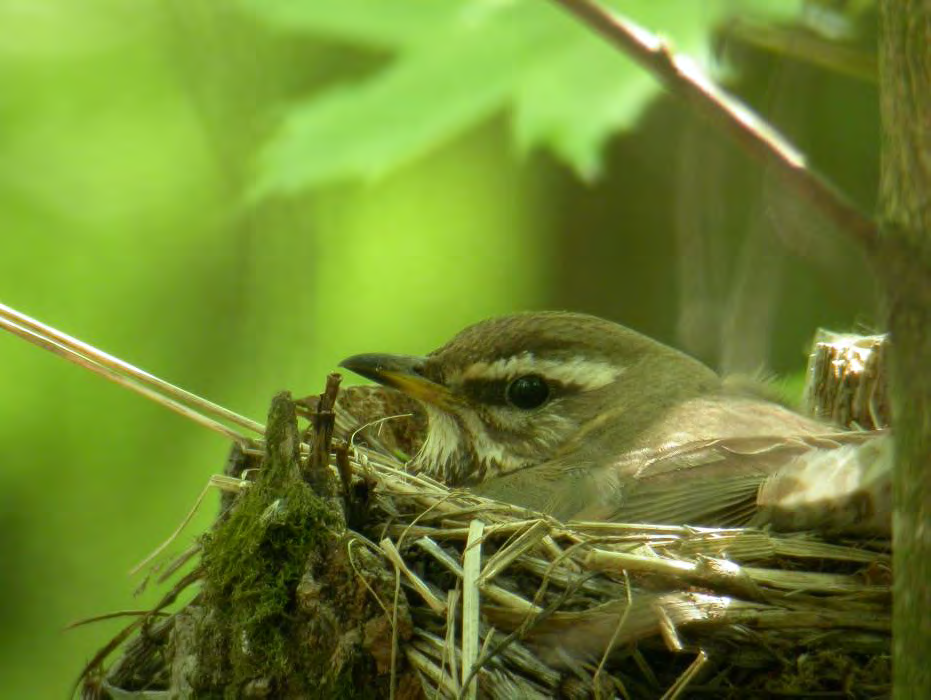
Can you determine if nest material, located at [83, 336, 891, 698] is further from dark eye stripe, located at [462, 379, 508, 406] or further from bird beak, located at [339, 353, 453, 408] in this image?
dark eye stripe, located at [462, 379, 508, 406]

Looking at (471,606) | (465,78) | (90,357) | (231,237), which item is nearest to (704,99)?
(471,606)

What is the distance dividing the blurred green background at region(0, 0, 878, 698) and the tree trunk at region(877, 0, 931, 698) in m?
2.95

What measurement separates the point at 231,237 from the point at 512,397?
4180mm

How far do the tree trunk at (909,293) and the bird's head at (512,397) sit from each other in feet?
8.76

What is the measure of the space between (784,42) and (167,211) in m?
5.78

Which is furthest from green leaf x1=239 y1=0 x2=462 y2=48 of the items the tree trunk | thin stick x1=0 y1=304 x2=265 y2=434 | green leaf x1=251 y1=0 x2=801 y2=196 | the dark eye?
the tree trunk

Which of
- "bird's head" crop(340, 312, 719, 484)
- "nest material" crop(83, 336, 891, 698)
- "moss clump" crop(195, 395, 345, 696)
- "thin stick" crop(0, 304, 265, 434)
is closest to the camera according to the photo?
"nest material" crop(83, 336, 891, 698)

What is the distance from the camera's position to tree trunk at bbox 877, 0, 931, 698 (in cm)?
218

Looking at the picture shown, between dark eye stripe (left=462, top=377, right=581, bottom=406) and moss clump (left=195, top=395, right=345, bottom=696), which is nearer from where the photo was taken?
moss clump (left=195, top=395, right=345, bottom=696)

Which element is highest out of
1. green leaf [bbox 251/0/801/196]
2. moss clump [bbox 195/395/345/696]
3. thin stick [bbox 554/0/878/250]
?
green leaf [bbox 251/0/801/196]

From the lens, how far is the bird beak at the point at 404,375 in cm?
502

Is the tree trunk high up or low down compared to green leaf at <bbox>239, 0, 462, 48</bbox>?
down

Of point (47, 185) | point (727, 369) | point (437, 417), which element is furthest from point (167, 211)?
point (727, 369)

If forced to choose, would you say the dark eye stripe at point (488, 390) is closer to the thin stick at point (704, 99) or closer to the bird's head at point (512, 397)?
the bird's head at point (512, 397)
